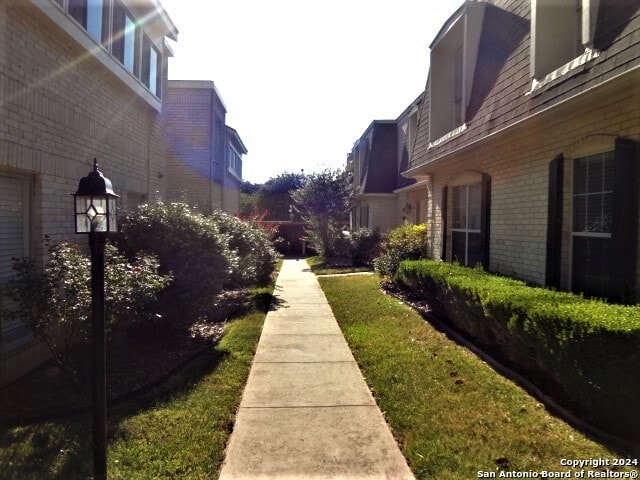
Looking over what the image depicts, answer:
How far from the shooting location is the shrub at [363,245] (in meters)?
17.8

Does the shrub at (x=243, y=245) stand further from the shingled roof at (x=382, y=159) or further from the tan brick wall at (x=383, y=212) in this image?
the shingled roof at (x=382, y=159)

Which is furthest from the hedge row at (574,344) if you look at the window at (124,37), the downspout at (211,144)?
the downspout at (211,144)

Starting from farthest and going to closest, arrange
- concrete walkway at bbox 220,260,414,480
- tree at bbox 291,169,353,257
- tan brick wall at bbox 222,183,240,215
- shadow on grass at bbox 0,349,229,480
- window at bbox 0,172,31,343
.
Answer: tan brick wall at bbox 222,183,240,215 < tree at bbox 291,169,353,257 < window at bbox 0,172,31,343 < concrete walkway at bbox 220,260,414,480 < shadow on grass at bbox 0,349,229,480

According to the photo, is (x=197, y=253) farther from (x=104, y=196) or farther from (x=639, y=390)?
(x=639, y=390)

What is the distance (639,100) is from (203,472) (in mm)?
5043

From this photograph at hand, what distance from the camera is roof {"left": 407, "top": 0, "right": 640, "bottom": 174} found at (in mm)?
4352

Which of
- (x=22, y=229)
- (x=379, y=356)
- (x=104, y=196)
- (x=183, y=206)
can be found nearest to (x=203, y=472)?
(x=104, y=196)

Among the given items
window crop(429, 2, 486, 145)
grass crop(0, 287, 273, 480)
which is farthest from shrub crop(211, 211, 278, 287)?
grass crop(0, 287, 273, 480)

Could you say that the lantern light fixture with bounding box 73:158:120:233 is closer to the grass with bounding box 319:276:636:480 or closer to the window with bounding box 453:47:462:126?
the grass with bounding box 319:276:636:480

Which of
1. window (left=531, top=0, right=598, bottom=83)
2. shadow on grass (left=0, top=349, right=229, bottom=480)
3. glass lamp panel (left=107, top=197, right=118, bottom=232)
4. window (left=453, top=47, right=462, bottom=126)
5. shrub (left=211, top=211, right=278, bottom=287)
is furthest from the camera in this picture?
shrub (left=211, top=211, right=278, bottom=287)

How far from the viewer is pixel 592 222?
17.5 feet

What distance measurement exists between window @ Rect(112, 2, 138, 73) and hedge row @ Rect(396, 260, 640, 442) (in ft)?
22.0

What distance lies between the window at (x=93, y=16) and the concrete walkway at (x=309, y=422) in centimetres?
500

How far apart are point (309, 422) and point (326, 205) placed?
16.4m
